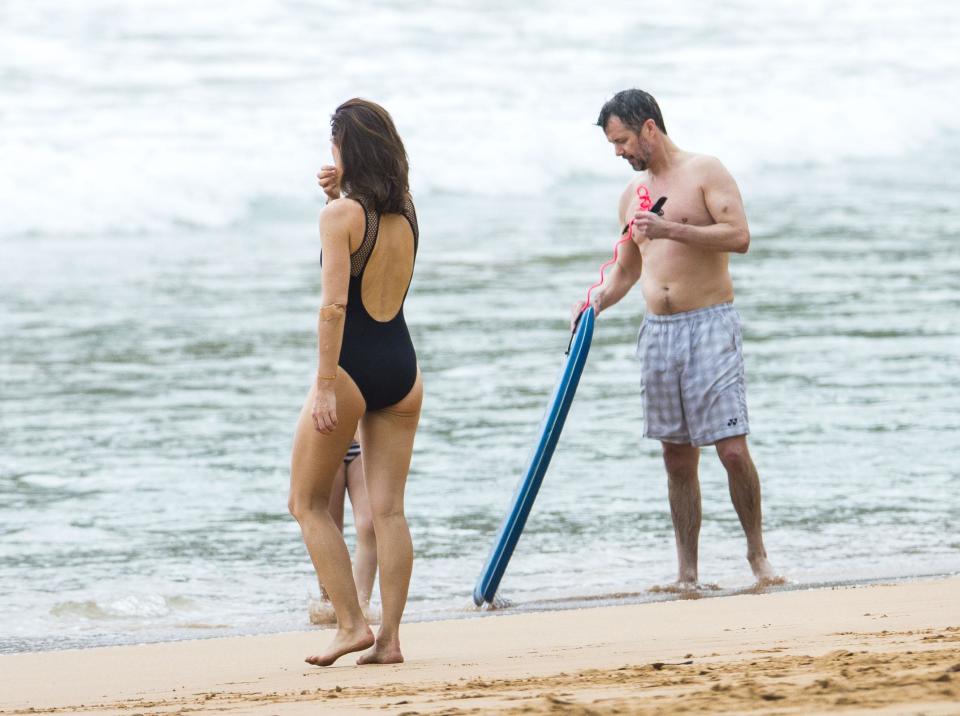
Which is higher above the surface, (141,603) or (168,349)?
(168,349)

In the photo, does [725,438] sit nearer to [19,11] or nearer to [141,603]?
[141,603]

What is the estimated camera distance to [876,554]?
276 inches

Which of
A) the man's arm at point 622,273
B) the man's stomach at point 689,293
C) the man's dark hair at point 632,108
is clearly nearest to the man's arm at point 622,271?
the man's arm at point 622,273

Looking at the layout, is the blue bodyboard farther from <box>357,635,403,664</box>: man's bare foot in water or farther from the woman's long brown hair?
the woman's long brown hair

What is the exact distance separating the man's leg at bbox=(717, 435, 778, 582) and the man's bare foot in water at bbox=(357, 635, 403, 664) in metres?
1.99

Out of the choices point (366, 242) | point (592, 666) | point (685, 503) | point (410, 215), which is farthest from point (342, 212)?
point (685, 503)

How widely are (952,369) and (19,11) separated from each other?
73.4 ft

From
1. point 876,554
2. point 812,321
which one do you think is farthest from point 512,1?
point 876,554

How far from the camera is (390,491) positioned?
4895 millimetres

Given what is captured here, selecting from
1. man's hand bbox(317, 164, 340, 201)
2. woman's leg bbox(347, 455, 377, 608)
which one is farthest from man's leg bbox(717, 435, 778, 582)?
man's hand bbox(317, 164, 340, 201)

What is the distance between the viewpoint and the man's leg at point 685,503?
651cm

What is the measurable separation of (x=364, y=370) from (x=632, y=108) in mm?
2001

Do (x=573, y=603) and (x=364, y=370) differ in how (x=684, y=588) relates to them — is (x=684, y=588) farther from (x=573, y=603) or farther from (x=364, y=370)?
(x=364, y=370)

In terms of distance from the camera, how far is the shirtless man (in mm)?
6262
